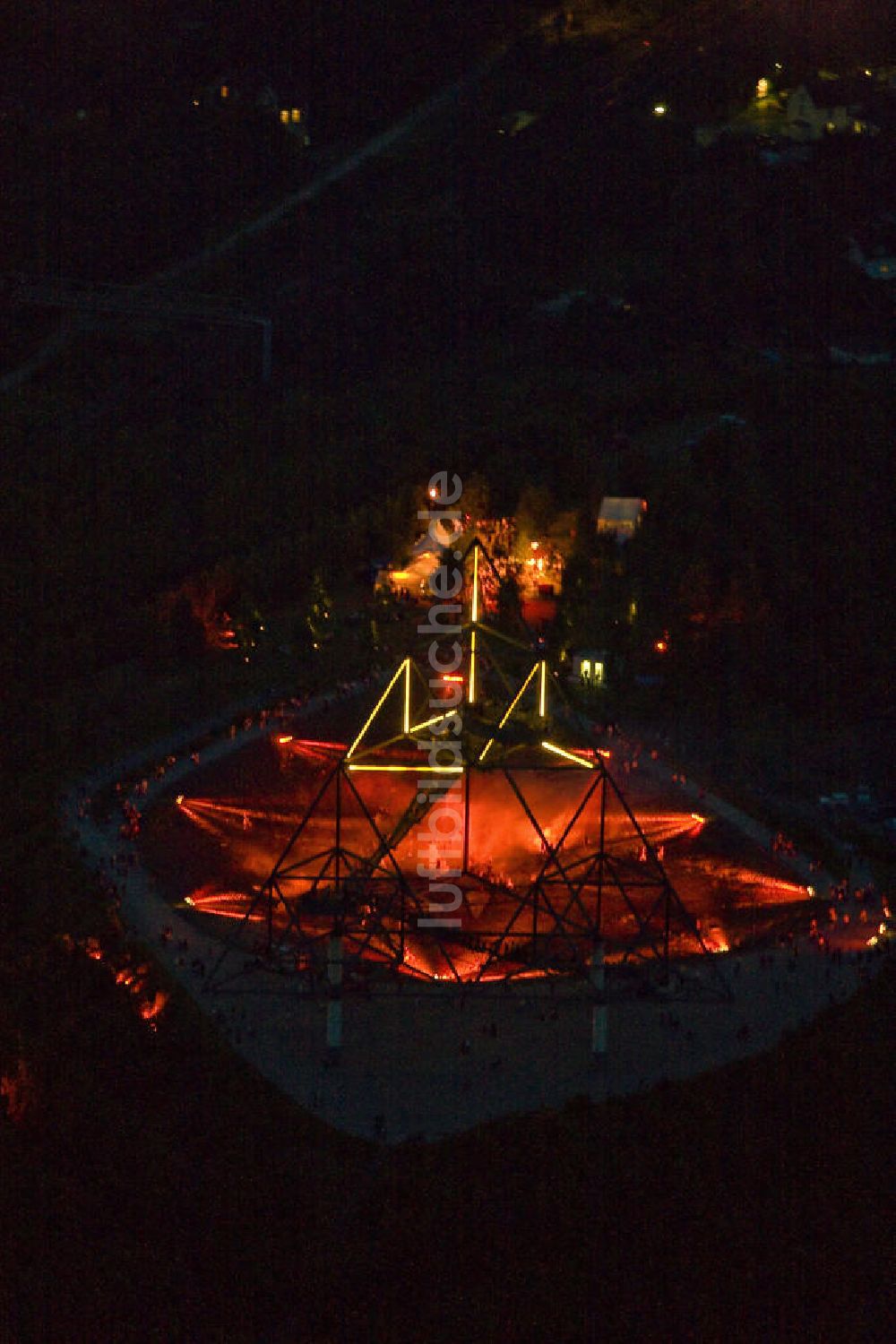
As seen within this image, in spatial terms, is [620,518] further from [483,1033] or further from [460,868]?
[483,1033]

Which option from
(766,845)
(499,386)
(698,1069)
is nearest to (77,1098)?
(698,1069)

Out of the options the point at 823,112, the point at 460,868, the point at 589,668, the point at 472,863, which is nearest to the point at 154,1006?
the point at 460,868

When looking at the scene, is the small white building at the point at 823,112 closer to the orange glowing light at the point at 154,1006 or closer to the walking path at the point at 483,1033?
the walking path at the point at 483,1033

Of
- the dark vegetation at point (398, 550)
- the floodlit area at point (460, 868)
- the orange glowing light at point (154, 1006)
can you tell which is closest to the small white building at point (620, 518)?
the dark vegetation at point (398, 550)

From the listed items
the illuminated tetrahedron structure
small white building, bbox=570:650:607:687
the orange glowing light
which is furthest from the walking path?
small white building, bbox=570:650:607:687

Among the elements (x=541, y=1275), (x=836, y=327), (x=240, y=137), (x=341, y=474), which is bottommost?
(x=541, y=1275)

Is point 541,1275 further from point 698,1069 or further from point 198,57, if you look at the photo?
point 198,57

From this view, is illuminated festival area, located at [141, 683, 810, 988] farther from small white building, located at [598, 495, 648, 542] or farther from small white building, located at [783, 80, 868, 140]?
small white building, located at [783, 80, 868, 140]
